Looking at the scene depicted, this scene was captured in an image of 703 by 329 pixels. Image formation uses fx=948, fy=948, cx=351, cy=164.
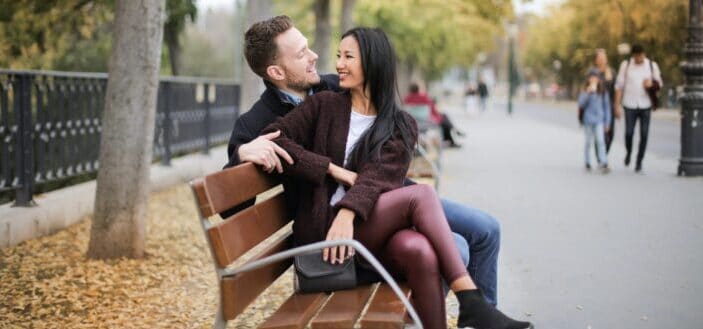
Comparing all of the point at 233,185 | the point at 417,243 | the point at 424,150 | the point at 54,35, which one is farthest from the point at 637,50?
the point at 233,185

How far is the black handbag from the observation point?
3715 millimetres

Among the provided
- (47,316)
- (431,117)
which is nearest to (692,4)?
(431,117)

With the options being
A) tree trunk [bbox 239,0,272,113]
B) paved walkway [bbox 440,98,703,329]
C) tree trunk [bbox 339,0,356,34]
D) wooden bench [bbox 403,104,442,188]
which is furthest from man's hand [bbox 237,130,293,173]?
tree trunk [bbox 339,0,356,34]

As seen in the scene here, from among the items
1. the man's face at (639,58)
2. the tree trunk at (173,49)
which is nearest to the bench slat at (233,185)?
the man's face at (639,58)

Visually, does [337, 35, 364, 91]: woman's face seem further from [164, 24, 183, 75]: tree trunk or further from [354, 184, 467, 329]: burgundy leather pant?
[164, 24, 183, 75]: tree trunk

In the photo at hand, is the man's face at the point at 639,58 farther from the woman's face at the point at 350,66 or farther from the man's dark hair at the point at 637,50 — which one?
the woman's face at the point at 350,66

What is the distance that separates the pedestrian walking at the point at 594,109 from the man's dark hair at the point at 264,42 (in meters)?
10.1

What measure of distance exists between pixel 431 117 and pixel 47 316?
11.8 meters

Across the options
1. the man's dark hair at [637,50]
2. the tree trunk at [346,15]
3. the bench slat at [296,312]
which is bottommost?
the bench slat at [296,312]

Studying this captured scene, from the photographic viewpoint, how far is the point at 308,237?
12.7 feet

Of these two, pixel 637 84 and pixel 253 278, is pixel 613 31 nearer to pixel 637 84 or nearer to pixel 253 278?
pixel 637 84

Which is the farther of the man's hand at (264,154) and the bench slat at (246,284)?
the man's hand at (264,154)

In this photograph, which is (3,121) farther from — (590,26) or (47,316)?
(590,26)

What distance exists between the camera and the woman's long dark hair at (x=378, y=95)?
156 inches
